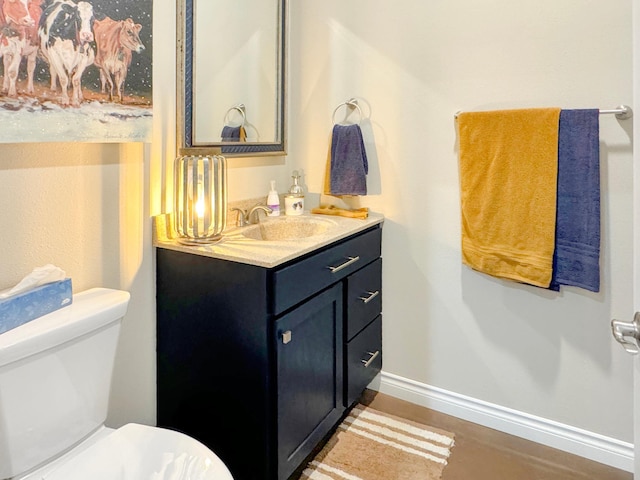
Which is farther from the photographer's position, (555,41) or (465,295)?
(465,295)

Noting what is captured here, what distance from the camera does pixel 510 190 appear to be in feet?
5.58

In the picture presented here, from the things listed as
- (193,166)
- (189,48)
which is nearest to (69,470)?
(193,166)

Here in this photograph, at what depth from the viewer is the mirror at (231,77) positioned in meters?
1.65

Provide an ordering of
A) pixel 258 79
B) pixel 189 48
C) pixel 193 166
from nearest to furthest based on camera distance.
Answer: pixel 193 166 → pixel 189 48 → pixel 258 79

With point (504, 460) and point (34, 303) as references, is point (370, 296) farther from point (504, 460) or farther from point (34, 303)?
point (34, 303)

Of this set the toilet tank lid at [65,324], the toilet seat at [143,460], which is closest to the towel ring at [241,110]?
the toilet tank lid at [65,324]

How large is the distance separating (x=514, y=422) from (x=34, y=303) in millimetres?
1808

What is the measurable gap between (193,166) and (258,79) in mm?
712

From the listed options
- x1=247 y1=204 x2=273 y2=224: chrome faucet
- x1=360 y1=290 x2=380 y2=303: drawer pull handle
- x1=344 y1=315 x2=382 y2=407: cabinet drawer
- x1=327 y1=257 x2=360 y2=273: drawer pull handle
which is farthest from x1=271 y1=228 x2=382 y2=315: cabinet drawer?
x1=247 y1=204 x2=273 y2=224: chrome faucet

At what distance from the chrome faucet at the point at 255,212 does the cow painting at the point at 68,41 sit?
85cm

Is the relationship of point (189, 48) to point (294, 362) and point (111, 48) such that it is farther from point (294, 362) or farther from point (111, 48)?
point (294, 362)

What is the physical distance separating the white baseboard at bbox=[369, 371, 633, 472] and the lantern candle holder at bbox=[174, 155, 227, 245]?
3.93 feet

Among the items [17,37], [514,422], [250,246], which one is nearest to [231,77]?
[250,246]

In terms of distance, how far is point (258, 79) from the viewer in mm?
2043
